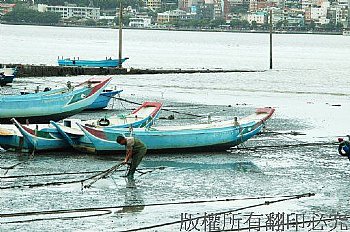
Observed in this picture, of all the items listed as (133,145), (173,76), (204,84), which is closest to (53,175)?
(133,145)

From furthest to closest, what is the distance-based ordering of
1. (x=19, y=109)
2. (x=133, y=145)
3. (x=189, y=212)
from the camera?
(x=19, y=109) → (x=133, y=145) → (x=189, y=212)

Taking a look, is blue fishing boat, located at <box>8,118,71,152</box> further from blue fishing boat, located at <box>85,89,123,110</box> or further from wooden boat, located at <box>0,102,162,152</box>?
blue fishing boat, located at <box>85,89,123,110</box>

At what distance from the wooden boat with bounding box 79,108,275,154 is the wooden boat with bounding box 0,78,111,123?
7309mm

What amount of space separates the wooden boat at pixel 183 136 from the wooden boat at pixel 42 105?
7.31m

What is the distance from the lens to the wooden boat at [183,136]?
3141cm

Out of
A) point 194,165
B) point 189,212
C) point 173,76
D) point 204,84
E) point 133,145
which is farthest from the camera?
point 173,76

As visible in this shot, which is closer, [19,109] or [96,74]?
[19,109]

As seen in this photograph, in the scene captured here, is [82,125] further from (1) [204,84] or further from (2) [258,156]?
(1) [204,84]

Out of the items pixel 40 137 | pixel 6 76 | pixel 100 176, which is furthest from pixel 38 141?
pixel 6 76

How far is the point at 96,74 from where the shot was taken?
71.0 m

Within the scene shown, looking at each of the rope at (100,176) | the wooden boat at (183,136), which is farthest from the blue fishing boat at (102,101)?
the rope at (100,176)

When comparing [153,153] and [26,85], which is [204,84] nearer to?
[26,85]

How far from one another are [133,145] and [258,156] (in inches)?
269

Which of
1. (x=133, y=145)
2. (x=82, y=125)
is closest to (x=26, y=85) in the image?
(x=82, y=125)
